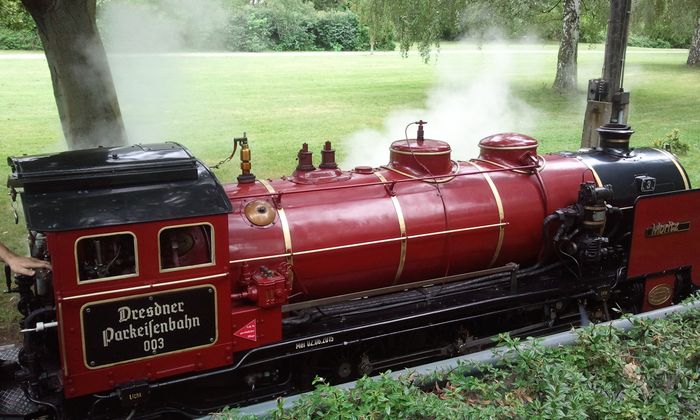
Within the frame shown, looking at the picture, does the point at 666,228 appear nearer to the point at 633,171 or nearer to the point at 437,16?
the point at 633,171

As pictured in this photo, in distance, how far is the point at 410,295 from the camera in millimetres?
5594

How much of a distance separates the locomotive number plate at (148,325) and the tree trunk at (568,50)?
20389 millimetres

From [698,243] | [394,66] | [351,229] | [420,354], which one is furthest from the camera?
[394,66]

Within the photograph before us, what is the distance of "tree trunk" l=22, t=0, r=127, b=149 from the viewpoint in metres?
8.08

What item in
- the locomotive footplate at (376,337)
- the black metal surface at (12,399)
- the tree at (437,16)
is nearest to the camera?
the black metal surface at (12,399)

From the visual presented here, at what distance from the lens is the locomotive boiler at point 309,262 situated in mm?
4082

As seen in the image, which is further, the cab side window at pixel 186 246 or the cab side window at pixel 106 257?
the cab side window at pixel 186 246

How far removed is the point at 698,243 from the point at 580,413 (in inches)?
176

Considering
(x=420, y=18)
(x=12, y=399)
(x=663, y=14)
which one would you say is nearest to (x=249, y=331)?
(x=12, y=399)

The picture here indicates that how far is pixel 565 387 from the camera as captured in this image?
317 cm

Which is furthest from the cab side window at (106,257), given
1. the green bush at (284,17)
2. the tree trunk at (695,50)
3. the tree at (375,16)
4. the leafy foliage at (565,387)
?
the tree trunk at (695,50)

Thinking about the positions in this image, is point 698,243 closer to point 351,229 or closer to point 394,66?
point 351,229

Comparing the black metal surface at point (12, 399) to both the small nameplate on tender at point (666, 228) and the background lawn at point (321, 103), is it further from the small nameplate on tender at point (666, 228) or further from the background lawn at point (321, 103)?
the small nameplate on tender at point (666, 228)

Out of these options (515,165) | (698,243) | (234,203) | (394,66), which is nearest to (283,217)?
(234,203)
